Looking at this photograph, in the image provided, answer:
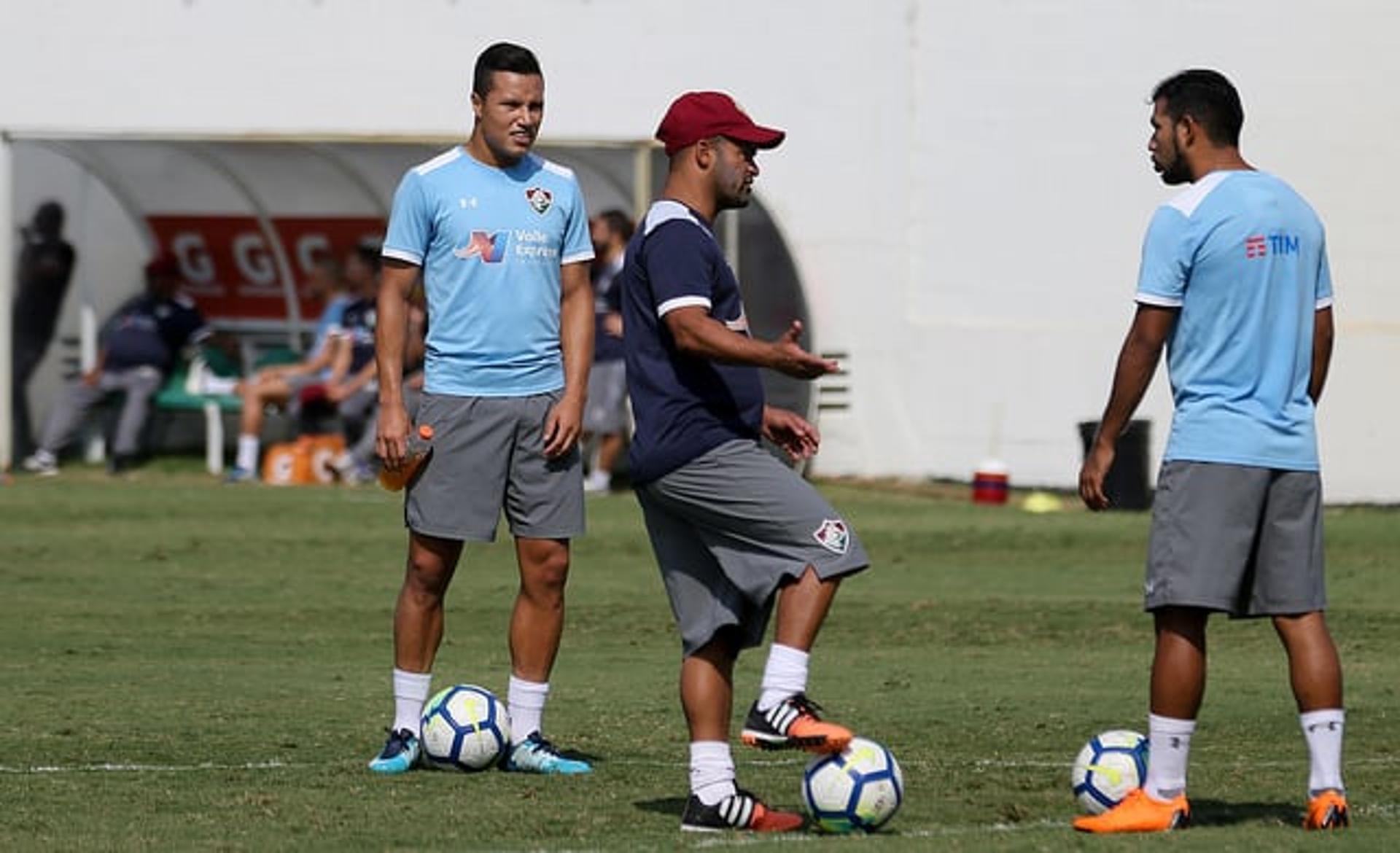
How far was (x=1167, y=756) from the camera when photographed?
7.93 meters

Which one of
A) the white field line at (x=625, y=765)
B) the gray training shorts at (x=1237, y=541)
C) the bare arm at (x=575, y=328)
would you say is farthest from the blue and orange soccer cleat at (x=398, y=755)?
the gray training shorts at (x=1237, y=541)

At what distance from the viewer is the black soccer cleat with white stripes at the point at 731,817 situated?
7.85 metres

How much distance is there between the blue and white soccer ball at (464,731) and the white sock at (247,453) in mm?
13927

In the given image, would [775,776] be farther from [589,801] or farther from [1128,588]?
[1128,588]

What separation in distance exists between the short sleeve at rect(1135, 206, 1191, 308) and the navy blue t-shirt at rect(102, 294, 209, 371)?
16660 millimetres

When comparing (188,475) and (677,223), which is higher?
(677,223)

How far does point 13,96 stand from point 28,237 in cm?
120

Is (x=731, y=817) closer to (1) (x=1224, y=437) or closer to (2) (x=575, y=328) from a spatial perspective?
(1) (x=1224, y=437)

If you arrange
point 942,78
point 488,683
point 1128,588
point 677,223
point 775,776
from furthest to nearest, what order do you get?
point 942,78 < point 1128,588 < point 488,683 < point 775,776 < point 677,223

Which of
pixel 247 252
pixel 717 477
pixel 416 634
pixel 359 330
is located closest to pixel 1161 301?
pixel 717 477

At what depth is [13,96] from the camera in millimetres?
23953

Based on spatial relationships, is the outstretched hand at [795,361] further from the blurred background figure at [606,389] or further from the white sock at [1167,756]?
the blurred background figure at [606,389]

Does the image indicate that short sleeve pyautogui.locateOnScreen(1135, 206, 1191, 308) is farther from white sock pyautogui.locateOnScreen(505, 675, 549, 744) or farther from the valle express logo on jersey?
white sock pyautogui.locateOnScreen(505, 675, 549, 744)

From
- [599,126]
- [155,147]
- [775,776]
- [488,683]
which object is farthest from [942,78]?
[775,776]
